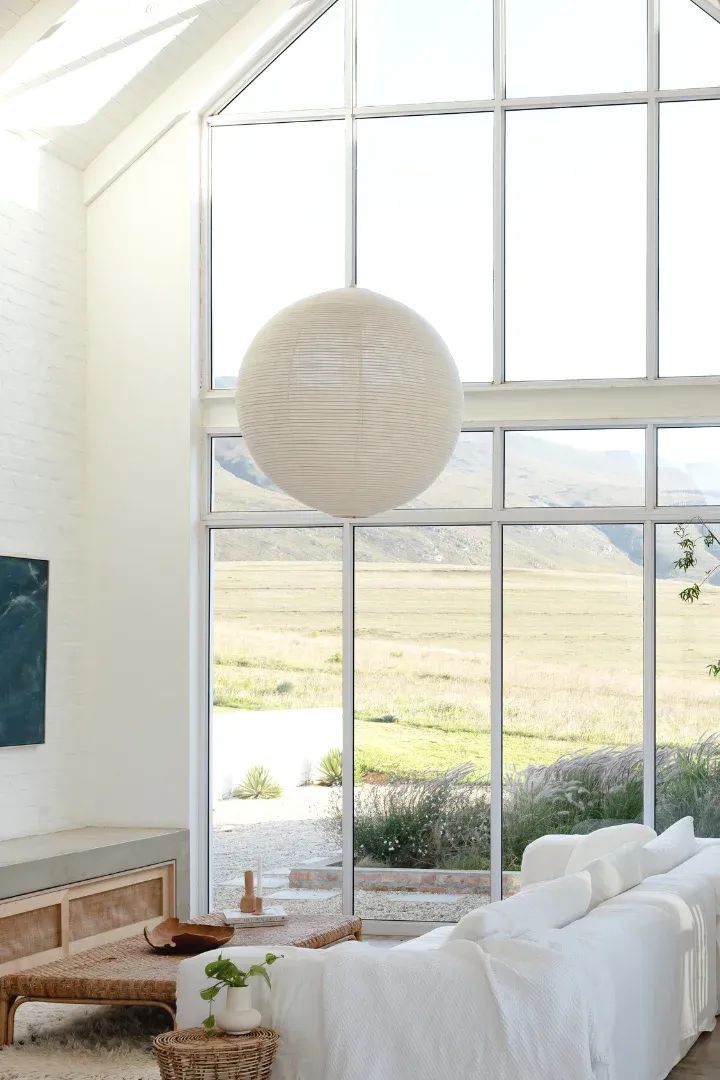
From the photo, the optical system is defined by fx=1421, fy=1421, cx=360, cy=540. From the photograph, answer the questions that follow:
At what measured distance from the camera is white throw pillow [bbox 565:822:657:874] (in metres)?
6.08

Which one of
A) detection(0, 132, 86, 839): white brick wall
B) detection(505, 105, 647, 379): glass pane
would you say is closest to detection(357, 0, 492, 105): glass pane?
detection(505, 105, 647, 379): glass pane

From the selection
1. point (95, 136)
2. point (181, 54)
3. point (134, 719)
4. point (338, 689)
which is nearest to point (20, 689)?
point (134, 719)

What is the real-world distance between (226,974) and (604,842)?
7.94 ft

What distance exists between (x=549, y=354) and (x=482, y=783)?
2.50 metres

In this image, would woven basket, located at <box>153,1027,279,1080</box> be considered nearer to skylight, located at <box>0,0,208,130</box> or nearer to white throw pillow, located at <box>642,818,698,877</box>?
white throw pillow, located at <box>642,818,698,877</box>

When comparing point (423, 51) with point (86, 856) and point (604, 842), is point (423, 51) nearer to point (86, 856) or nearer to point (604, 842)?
point (604, 842)

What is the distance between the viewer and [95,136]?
8.40m

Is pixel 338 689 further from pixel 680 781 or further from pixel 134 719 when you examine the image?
pixel 680 781

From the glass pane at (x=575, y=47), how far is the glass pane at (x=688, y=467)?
2.06 metres

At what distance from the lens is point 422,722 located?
8.20 meters

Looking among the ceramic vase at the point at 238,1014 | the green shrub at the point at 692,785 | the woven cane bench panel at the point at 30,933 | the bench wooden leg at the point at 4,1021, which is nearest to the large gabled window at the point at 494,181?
the green shrub at the point at 692,785

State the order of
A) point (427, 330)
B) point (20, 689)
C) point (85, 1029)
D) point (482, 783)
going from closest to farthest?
point (427, 330)
point (85, 1029)
point (20, 689)
point (482, 783)

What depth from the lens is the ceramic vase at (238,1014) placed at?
13.6 feet

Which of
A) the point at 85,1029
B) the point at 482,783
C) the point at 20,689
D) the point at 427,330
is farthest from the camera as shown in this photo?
the point at 482,783
